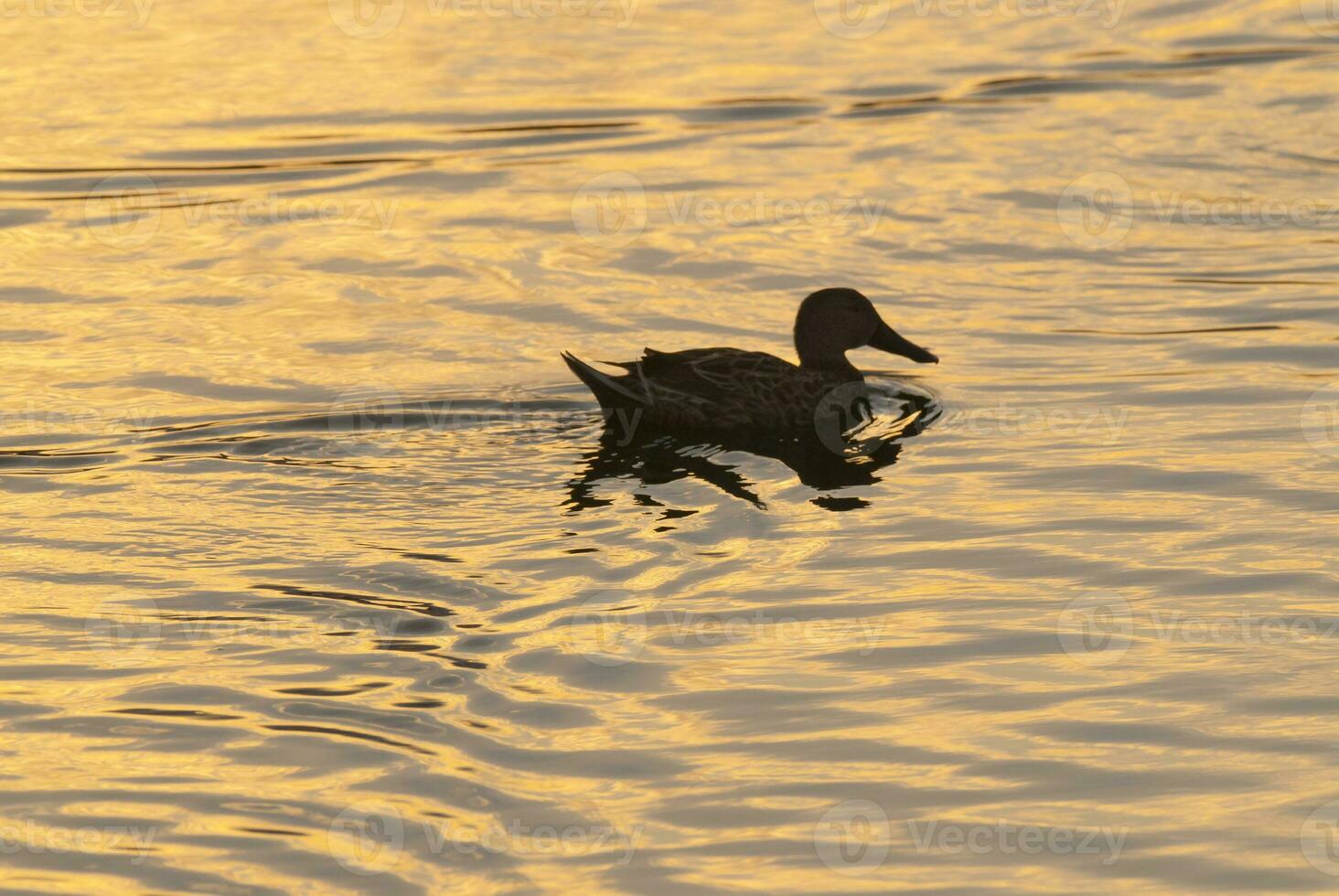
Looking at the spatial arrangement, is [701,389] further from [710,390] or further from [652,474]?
[652,474]

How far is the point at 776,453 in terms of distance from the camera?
35.8 ft

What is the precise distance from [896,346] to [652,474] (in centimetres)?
236

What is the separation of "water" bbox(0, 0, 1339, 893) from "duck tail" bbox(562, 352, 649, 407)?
23 cm

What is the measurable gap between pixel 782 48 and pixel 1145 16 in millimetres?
4023

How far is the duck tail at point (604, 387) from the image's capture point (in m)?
10.7

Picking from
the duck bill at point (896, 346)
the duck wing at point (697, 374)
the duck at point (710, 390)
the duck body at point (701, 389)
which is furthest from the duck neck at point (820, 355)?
the duck wing at point (697, 374)

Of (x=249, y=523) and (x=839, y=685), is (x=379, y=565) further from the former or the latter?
(x=839, y=685)

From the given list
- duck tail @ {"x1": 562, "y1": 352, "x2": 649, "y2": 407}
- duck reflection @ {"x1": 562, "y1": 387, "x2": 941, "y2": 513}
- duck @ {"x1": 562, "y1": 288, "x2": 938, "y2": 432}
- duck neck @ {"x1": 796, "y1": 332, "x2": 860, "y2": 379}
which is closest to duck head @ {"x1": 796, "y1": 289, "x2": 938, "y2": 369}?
duck neck @ {"x1": 796, "y1": 332, "x2": 860, "y2": 379}

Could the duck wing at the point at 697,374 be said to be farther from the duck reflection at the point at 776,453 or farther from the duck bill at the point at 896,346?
the duck bill at the point at 896,346

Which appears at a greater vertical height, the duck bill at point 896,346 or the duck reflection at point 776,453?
the duck bill at point 896,346

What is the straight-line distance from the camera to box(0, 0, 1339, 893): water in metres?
6.42

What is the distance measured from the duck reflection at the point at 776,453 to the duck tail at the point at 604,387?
0.55 ft

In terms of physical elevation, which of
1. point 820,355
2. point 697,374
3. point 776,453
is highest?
point 697,374

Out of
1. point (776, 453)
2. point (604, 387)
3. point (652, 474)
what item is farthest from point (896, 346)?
point (652, 474)
